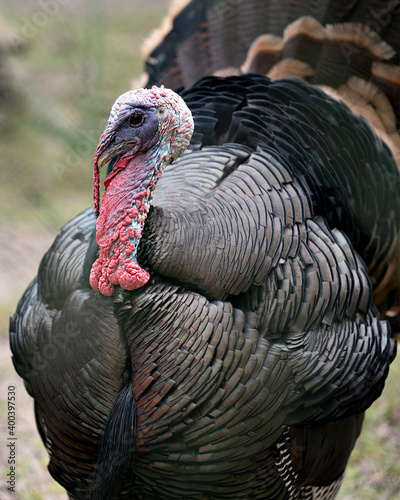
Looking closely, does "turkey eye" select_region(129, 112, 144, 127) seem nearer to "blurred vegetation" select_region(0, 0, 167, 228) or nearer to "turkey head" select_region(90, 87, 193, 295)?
"turkey head" select_region(90, 87, 193, 295)

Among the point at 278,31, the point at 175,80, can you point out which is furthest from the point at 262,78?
the point at 175,80

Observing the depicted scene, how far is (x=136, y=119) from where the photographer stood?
6.02 feet

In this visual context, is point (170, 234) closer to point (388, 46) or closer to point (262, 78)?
point (262, 78)

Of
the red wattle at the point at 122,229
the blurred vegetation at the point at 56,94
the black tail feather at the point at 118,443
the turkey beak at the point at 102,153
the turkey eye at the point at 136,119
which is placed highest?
the blurred vegetation at the point at 56,94

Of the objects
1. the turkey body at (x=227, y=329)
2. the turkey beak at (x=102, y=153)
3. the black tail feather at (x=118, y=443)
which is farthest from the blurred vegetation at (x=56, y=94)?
the black tail feather at (x=118, y=443)

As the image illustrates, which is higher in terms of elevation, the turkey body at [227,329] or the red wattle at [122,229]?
the red wattle at [122,229]

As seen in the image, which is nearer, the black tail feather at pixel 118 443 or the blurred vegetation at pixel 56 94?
the blurred vegetation at pixel 56 94

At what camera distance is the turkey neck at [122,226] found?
178 centimetres

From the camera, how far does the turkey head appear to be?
1.78 m

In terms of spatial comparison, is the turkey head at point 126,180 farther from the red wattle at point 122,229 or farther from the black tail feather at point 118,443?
the black tail feather at point 118,443

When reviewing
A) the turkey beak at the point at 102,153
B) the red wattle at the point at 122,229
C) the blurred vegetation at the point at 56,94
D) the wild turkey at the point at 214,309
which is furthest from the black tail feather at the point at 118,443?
the blurred vegetation at the point at 56,94

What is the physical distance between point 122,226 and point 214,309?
1.16 feet

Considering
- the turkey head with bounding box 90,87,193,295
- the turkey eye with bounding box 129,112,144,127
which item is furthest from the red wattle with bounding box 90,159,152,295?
the turkey eye with bounding box 129,112,144,127

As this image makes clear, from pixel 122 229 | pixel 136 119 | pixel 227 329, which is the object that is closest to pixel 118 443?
pixel 227 329
